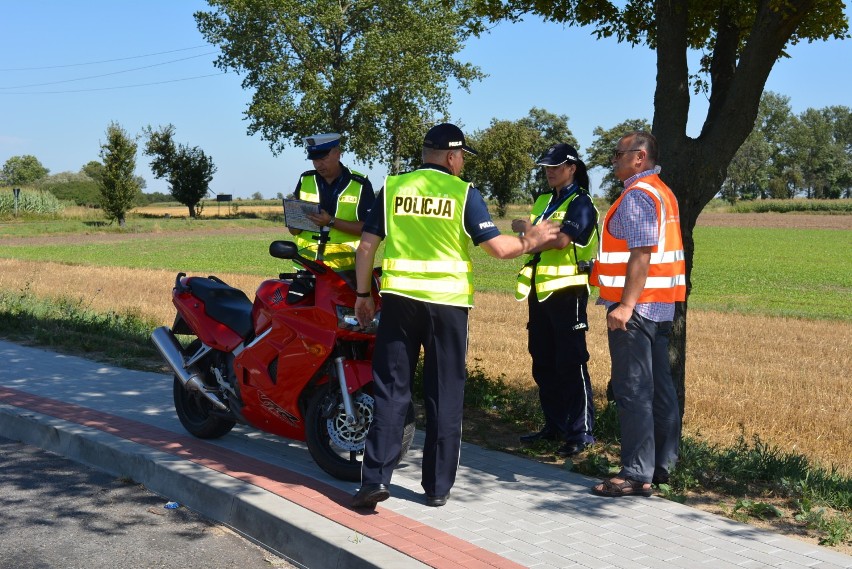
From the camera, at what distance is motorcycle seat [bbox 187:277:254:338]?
7051 millimetres

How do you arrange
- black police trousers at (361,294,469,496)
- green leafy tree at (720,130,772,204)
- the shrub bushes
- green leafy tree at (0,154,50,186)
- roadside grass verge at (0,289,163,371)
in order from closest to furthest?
1. black police trousers at (361,294,469,496)
2. roadside grass verge at (0,289,163,371)
3. the shrub bushes
4. green leafy tree at (720,130,772,204)
5. green leafy tree at (0,154,50,186)

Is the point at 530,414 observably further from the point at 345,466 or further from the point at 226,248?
the point at 226,248

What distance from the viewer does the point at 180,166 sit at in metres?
77.5

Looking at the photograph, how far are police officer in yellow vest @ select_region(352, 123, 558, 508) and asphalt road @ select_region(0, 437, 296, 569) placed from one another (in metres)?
0.79

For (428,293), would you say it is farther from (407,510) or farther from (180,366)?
(180,366)

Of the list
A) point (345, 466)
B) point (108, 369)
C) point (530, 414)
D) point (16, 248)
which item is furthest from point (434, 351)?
point (16, 248)

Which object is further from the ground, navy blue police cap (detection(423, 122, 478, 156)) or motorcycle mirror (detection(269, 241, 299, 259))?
navy blue police cap (detection(423, 122, 478, 156))

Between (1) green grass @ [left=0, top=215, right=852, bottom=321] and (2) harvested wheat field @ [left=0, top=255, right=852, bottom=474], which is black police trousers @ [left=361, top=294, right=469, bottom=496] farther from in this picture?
(1) green grass @ [left=0, top=215, right=852, bottom=321]

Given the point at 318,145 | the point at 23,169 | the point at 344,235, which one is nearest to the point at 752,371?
the point at 344,235

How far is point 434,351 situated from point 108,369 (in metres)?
5.31

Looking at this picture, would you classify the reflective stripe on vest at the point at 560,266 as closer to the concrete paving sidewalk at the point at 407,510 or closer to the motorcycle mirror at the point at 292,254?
the concrete paving sidewalk at the point at 407,510

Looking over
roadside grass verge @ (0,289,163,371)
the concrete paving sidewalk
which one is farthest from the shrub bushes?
the concrete paving sidewalk

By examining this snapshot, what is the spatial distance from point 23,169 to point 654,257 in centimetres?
16750

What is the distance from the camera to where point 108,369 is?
10.1 m
